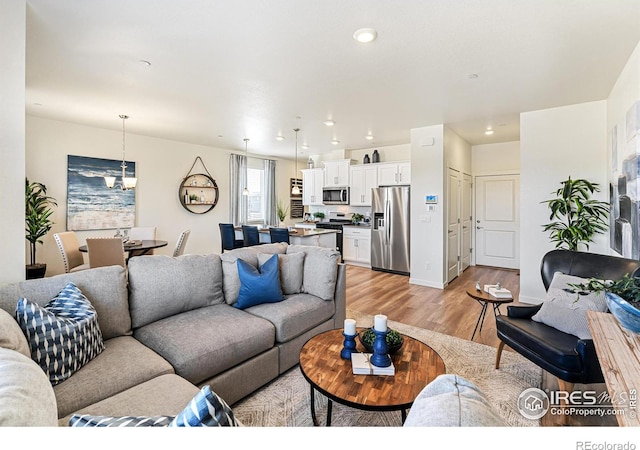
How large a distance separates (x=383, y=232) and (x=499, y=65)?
12.0ft

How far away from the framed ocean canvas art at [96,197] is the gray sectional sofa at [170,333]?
12.5 ft

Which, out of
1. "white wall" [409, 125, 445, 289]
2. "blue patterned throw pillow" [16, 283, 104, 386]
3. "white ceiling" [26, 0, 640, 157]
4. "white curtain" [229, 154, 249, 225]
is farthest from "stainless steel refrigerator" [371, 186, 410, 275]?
"blue patterned throw pillow" [16, 283, 104, 386]

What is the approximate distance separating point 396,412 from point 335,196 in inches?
218

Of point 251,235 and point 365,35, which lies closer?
point 365,35

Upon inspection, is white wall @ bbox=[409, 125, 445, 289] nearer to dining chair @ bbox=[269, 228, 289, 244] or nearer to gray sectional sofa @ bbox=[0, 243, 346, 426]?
dining chair @ bbox=[269, 228, 289, 244]

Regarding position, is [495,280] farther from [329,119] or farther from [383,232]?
[329,119]

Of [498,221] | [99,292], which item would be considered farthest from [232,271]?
[498,221]

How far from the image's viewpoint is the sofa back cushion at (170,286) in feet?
6.79

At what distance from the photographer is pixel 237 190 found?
721 cm

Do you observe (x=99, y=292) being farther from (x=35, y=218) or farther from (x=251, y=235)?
(x=251, y=235)

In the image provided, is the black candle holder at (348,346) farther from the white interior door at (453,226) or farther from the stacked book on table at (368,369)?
the white interior door at (453,226)

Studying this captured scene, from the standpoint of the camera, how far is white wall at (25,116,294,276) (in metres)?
4.58

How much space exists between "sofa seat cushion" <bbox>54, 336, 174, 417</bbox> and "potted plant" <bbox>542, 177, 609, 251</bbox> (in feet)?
14.3

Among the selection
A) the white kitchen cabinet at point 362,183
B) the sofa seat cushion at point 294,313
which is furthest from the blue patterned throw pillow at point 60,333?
the white kitchen cabinet at point 362,183
